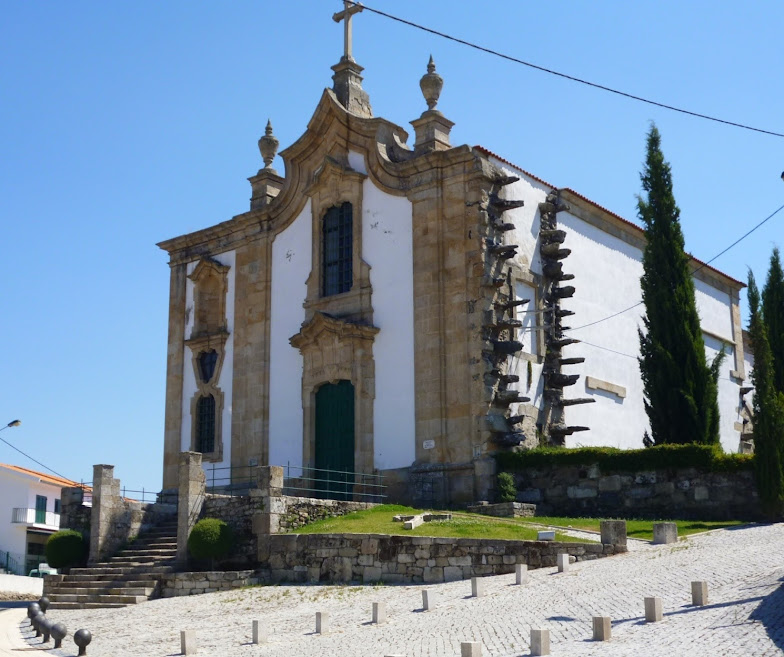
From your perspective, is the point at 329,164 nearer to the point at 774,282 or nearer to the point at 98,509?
the point at 98,509

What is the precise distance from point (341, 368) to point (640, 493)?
322 inches

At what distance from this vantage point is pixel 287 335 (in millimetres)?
28641

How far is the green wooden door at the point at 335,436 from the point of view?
26352 millimetres

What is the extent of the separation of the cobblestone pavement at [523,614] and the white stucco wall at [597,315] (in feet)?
29.2

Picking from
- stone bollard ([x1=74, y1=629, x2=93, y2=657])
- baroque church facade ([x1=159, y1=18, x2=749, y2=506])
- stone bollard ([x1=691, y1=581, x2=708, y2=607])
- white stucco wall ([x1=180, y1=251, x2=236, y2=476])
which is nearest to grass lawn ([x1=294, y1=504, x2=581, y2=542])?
baroque church facade ([x1=159, y1=18, x2=749, y2=506])

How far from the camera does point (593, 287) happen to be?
28.8 meters

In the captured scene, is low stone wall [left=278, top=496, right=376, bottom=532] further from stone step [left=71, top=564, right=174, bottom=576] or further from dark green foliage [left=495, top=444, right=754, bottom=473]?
dark green foliage [left=495, top=444, right=754, bottom=473]

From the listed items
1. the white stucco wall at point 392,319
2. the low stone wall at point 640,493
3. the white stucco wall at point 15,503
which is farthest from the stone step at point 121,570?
the white stucco wall at point 15,503

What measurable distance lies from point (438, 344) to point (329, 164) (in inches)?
249

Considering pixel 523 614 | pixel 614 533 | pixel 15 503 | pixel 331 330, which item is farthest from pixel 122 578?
pixel 15 503

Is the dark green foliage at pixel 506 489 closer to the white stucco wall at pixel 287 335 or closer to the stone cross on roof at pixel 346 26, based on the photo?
the white stucco wall at pixel 287 335

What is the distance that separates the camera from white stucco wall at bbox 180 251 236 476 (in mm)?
29672

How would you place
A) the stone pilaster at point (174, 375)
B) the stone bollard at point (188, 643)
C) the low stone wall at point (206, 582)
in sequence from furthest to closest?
the stone pilaster at point (174, 375)
the low stone wall at point (206, 582)
the stone bollard at point (188, 643)

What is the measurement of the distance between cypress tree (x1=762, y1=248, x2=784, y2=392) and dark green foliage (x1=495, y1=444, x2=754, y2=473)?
23.5ft
